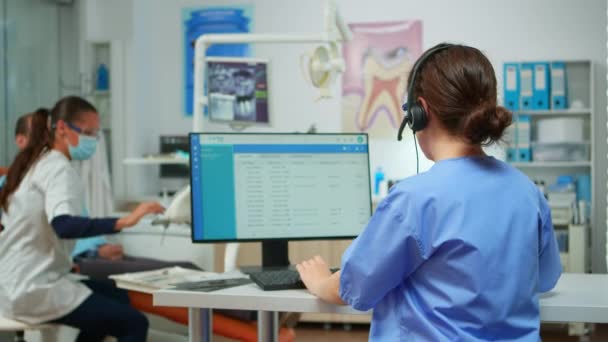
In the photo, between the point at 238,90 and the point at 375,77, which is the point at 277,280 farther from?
the point at 375,77

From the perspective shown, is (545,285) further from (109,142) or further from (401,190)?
(109,142)

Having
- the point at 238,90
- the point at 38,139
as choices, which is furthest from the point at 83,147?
the point at 238,90

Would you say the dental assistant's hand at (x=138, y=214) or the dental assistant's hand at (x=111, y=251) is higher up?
the dental assistant's hand at (x=138, y=214)

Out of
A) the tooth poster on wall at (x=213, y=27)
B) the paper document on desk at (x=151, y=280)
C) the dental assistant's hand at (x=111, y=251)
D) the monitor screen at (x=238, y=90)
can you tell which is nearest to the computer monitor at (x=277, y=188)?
the paper document on desk at (x=151, y=280)

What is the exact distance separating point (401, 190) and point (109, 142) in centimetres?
413

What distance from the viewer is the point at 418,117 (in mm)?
1241

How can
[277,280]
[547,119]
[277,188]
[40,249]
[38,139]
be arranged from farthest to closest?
1. [547,119]
2. [38,139]
3. [40,249]
4. [277,188]
5. [277,280]

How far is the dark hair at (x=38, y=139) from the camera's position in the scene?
246 centimetres

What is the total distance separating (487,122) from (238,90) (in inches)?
57.8

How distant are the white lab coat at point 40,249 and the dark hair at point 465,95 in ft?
4.74

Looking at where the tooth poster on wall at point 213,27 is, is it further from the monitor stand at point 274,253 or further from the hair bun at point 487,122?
the hair bun at point 487,122

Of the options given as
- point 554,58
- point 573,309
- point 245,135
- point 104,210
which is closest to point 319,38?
point 245,135

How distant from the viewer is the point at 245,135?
1916 millimetres

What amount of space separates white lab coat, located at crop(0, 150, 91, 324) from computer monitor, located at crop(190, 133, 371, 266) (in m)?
0.63
